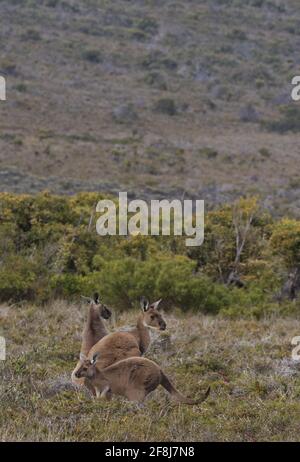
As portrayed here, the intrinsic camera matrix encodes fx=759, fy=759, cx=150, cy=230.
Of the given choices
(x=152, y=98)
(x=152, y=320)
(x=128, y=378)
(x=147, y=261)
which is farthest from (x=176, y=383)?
(x=152, y=98)

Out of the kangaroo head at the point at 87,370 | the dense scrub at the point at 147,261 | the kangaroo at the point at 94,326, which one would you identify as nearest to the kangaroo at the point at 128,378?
the kangaroo head at the point at 87,370

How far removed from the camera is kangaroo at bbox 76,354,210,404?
538cm

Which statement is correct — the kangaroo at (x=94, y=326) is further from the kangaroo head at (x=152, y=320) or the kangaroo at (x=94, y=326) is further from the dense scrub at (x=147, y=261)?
the dense scrub at (x=147, y=261)

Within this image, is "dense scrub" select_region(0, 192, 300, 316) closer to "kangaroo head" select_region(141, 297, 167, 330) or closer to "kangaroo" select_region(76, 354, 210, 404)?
"kangaroo head" select_region(141, 297, 167, 330)

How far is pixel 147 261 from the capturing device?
447 inches

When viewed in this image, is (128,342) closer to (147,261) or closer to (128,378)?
(128,378)

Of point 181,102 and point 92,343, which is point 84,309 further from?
point 181,102

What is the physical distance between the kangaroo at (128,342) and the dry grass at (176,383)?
325 millimetres

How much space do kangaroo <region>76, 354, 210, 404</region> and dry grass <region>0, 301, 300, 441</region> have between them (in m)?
0.09

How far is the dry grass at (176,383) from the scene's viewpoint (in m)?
5.09

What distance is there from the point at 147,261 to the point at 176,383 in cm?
495

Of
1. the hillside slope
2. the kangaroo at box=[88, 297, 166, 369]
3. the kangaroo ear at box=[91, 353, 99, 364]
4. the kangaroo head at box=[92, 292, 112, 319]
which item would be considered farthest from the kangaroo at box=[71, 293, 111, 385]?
the hillside slope
